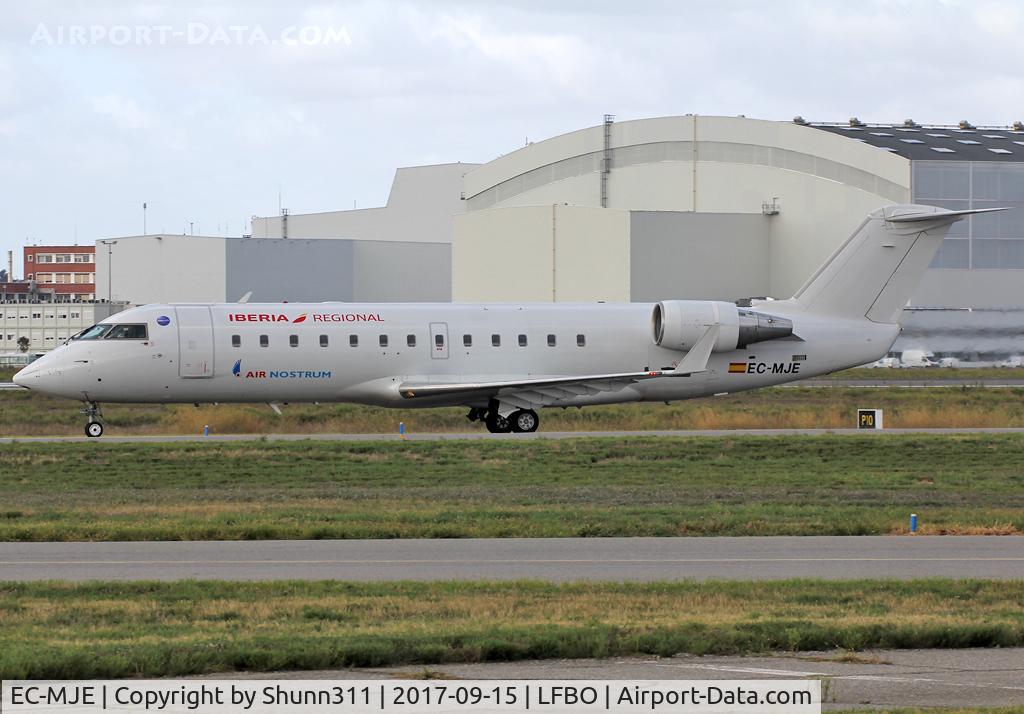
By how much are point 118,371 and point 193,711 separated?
1053 inches

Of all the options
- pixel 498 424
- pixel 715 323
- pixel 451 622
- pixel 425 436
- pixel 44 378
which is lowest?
pixel 451 622

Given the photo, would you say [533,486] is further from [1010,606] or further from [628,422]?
[628,422]

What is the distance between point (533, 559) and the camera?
56.5 ft

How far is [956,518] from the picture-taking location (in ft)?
69.4

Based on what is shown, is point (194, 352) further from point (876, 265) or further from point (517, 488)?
point (876, 265)

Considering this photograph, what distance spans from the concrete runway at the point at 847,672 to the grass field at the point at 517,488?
8.31 meters

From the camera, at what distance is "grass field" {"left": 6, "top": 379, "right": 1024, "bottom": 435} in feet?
134

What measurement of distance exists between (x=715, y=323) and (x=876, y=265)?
4.71m

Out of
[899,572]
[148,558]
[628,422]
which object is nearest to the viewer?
[899,572]

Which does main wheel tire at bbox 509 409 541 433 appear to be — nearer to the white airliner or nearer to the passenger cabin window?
the white airliner

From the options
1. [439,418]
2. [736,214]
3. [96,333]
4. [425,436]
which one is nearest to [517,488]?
[425,436]

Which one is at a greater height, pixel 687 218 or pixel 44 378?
pixel 687 218

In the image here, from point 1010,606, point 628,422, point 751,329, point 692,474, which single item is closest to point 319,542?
point 1010,606

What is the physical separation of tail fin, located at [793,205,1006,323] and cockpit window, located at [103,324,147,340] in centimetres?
1662
